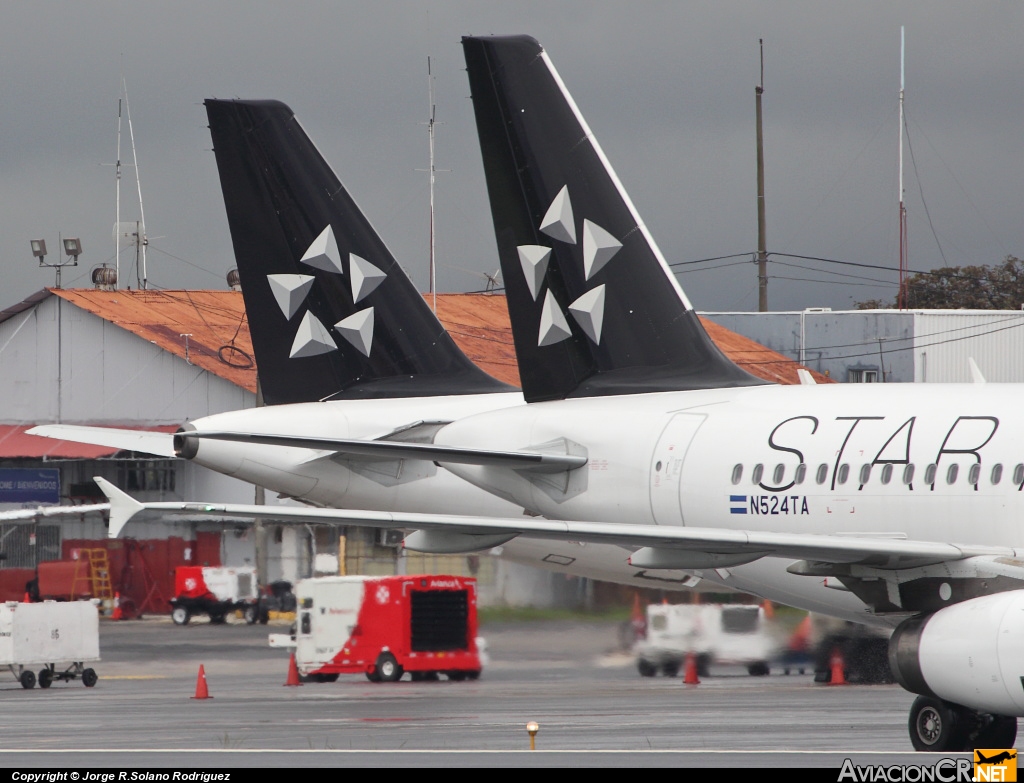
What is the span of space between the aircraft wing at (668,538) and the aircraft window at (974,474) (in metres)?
1.22

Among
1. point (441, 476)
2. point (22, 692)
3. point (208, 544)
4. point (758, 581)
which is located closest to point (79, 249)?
point (208, 544)

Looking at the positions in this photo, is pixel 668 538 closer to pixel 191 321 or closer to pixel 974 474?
pixel 974 474

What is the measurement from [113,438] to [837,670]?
11.1m

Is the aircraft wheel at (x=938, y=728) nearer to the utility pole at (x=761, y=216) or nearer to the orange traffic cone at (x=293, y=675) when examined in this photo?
the orange traffic cone at (x=293, y=675)

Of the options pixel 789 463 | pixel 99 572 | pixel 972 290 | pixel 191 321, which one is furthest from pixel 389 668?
pixel 972 290

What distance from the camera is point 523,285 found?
22625mm

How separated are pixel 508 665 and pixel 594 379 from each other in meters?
5.23

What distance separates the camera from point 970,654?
14.8 metres

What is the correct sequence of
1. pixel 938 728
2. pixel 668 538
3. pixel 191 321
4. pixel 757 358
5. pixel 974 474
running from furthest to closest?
pixel 757 358
pixel 191 321
pixel 974 474
pixel 938 728
pixel 668 538

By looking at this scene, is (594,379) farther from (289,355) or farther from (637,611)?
(289,355)

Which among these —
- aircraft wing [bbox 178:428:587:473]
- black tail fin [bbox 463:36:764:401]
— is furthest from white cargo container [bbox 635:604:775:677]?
aircraft wing [bbox 178:428:587:473]

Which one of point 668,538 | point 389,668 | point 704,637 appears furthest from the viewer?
point 389,668

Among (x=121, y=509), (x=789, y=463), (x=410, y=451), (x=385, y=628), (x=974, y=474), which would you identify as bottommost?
(x=385, y=628)

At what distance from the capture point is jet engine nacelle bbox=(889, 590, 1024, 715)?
1449 centimetres
